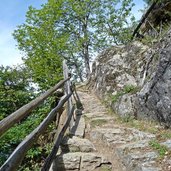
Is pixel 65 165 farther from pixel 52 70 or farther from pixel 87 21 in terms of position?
pixel 87 21

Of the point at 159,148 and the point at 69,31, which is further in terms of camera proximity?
the point at 69,31

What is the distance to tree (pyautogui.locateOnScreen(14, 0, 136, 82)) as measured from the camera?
21.3 m

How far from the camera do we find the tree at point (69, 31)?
21312mm

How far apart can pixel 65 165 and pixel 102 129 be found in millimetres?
1874

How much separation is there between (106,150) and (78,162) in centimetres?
88

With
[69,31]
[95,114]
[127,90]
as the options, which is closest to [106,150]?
[95,114]

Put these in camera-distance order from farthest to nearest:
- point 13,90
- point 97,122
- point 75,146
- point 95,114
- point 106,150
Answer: point 13,90
point 95,114
point 97,122
point 106,150
point 75,146

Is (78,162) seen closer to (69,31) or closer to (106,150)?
(106,150)


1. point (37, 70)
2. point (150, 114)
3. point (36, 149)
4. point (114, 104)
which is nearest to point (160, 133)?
point (150, 114)

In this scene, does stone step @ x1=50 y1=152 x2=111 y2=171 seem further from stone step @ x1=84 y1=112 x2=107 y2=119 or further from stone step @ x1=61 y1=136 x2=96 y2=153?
stone step @ x1=84 y1=112 x2=107 y2=119

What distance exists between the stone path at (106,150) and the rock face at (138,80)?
69cm

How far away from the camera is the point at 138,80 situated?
8.03 meters

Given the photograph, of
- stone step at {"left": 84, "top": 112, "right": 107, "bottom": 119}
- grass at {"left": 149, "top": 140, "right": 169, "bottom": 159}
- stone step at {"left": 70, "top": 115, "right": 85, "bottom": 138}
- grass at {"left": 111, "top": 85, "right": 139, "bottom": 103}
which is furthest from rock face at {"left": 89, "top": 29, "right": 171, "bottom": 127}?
stone step at {"left": 70, "top": 115, "right": 85, "bottom": 138}

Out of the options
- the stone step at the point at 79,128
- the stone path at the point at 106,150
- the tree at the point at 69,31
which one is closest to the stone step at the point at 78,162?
the stone path at the point at 106,150
